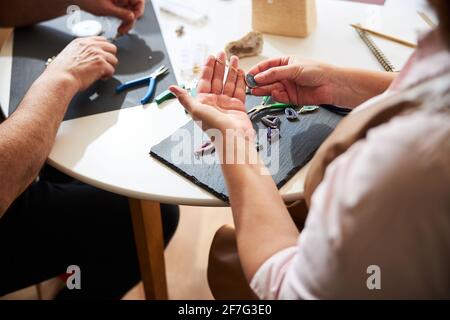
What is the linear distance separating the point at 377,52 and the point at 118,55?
2.03ft

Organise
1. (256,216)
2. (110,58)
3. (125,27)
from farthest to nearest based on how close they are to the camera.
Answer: (125,27), (110,58), (256,216)

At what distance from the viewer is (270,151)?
0.83 meters

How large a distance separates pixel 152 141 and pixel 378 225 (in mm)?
508

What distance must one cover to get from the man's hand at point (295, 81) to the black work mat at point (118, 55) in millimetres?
215

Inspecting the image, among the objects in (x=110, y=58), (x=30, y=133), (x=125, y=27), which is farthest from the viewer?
(x=125, y=27)

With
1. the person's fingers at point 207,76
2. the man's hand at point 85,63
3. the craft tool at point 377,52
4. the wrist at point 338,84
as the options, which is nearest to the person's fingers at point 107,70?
the man's hand at point 85,63

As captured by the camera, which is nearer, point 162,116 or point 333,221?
point 333,221

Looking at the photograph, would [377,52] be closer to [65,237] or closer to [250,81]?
[250,81]

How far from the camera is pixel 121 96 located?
37.9 inches

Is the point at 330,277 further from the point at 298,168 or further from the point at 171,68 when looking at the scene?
the point at 171,68

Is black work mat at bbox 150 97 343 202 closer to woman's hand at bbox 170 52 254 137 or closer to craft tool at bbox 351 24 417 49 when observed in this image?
woman's hand at bbox 170 52 254 137

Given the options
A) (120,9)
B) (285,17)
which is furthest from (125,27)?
(285,17)
